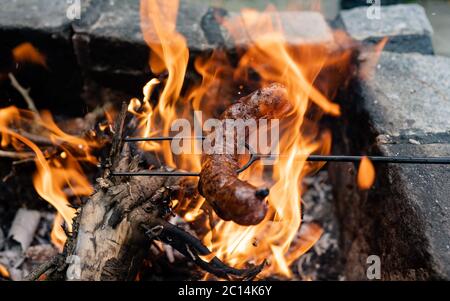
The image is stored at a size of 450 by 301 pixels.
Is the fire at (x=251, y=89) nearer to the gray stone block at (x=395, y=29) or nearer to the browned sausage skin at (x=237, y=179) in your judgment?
the gray stone block at (x=395, y=29)

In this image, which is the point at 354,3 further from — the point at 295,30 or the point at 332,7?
the point at 295,30

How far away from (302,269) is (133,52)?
2158mm

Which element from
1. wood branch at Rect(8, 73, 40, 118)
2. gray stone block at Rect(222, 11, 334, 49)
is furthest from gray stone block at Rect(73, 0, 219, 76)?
wood branch at Rect(8, 73, 40, 118)

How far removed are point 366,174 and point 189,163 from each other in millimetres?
1237

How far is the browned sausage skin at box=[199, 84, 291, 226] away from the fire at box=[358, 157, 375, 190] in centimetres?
81

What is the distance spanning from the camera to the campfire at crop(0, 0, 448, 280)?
2346mm

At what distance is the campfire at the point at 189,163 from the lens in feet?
7.70

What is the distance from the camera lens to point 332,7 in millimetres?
5988

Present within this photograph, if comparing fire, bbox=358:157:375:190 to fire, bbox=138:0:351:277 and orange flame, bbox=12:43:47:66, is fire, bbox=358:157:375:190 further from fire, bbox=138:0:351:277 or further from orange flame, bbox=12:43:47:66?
orange flame, bbox=12:43:47:66

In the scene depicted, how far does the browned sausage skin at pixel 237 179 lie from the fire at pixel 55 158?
136 cm

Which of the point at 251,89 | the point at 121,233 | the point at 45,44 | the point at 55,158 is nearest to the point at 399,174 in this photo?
the point at 251,89

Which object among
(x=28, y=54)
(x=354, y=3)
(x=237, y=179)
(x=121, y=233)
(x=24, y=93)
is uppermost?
(x=354, y=3)

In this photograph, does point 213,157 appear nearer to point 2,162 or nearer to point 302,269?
point 302,269

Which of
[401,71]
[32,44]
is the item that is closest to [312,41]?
[401,71]
